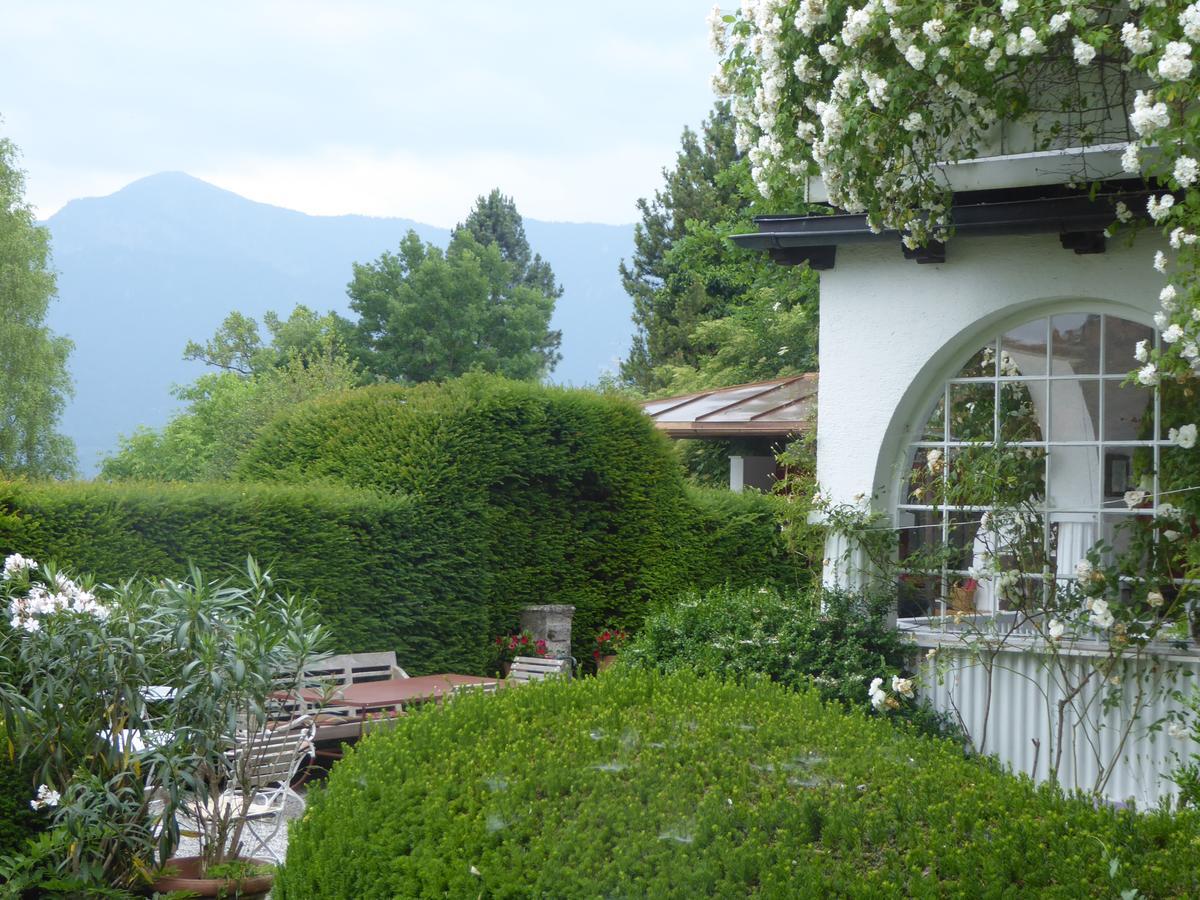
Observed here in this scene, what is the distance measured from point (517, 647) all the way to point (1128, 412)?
255 inches

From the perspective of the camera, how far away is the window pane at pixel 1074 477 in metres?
7.91

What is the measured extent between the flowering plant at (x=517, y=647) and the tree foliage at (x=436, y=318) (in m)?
33.5

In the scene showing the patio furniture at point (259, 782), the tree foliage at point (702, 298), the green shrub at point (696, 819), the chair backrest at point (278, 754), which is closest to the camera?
the green shrub at point (696, 819)

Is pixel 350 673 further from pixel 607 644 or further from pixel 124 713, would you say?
pixel 124 713

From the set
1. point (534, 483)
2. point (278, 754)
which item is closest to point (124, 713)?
point (278, 754)

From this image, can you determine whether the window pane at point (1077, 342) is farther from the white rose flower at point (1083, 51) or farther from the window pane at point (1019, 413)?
Result: the white rose flower at point (1083, 51)

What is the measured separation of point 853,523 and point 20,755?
4787 mm

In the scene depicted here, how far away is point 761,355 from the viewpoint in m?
27.3

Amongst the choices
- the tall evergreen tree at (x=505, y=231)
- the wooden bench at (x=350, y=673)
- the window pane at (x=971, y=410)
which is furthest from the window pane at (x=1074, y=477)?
the tall evergreen tree at (x=505, y=231)

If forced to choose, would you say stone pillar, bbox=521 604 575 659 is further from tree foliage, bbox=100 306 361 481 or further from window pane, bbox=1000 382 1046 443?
tree foliage, bbox=100 306 361 481

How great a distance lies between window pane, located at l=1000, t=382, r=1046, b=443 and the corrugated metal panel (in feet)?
4.55

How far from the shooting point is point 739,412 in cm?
1552

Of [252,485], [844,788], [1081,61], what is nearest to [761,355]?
[252,485]

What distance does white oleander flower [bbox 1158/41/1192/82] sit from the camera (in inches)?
179
